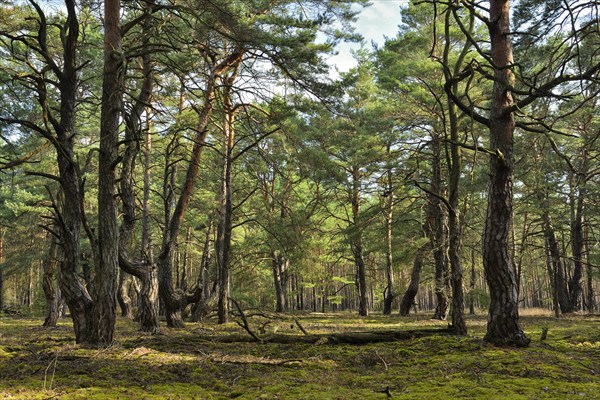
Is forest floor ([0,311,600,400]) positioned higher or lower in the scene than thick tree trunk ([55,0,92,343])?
lower

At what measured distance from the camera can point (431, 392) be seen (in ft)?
14.0

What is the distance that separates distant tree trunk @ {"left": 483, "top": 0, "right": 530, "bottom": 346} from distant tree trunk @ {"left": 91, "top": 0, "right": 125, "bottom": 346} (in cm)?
603

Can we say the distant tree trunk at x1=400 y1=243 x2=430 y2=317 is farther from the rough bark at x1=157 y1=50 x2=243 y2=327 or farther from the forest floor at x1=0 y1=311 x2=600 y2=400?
the forest floor at x1=0 y1=311 x2=600 y2=400

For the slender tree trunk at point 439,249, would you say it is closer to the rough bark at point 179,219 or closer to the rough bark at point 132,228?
the rough bark at point 179,219

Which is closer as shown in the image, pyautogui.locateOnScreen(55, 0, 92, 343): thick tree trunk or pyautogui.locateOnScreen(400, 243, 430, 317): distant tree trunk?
pyautogui.locateOnScreen(55, 0, 92, 343): thick tree trunk

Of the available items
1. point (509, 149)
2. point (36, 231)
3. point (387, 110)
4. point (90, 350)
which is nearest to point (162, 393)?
point (90, 350)

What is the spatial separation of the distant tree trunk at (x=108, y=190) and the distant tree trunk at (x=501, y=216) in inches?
238

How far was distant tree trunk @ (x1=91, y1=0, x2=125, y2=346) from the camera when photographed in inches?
254

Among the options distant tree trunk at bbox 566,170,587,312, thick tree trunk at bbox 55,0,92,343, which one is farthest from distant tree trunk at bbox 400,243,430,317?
thick tree trunk at bbox 55,0,92,343

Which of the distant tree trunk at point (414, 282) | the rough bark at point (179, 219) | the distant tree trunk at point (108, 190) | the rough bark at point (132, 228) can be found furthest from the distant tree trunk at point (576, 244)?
the distant tree trunk at point (108, 190)

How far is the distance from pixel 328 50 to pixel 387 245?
12129 millimetres

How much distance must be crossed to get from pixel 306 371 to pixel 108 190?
4.13m

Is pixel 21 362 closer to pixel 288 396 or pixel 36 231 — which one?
pixel 288 396

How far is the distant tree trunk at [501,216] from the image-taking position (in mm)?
6695
